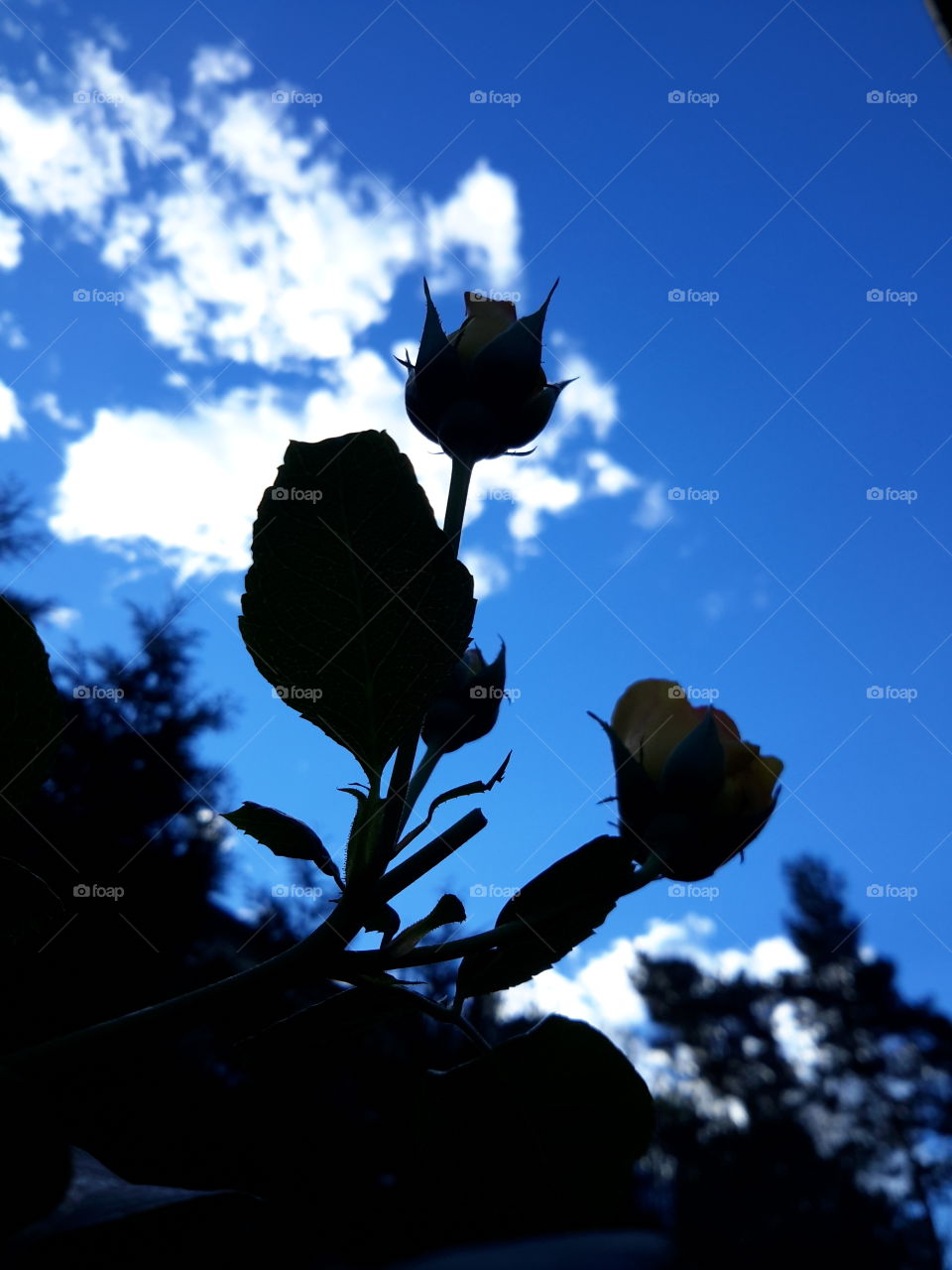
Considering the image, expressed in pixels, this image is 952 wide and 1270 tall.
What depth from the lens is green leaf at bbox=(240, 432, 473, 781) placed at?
326 millimetres

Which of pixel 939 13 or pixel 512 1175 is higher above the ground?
pixel 939 13

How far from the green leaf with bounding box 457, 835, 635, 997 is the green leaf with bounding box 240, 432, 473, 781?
81mm

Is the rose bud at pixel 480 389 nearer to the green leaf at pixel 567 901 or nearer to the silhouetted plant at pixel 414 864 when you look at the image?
the silhouetted plant at pixel 414 864

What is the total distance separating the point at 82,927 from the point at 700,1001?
24.0 feet

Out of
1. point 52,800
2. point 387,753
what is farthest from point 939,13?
point 52,800

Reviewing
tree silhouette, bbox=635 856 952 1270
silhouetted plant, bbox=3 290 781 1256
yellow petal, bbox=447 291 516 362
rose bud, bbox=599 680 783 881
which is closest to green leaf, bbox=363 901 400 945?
silhouetted plant, bbox=3 290 781 1256

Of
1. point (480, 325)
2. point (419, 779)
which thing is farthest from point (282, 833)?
point (480, 325)

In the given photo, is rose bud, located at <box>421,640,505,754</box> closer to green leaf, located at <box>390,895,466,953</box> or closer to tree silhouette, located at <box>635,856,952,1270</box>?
green leaf, located at <box>390,895,466,953</box>

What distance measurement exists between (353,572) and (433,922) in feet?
0.42

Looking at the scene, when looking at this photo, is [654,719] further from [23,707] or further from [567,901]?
[23,707]

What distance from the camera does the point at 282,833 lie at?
365 mm

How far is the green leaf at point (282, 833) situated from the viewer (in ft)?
1.16

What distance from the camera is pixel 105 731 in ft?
22.8

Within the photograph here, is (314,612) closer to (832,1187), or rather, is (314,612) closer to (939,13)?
(939,13)
